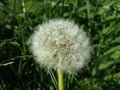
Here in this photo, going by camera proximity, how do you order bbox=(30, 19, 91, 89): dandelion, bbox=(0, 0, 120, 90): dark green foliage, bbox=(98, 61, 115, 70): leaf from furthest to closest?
bbox=(98, 61, 115, 70): leaf
bbox=(0, 0, 120, 90): dark green foliage
bbox=(30, 19, 91, 89): dandelion

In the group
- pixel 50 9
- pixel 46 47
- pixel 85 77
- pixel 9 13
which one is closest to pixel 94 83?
pixel 85 77

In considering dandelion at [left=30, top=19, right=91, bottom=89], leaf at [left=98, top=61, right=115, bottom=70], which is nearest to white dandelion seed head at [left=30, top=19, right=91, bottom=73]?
dandelion at [left=30, top=19, right=91, bottom=89]

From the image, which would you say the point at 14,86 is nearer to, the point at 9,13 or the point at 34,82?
the point at 34,82

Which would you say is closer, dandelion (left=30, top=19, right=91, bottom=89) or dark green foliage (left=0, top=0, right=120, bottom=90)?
dandelion (left=30, top=19, right=91, bottom=89)

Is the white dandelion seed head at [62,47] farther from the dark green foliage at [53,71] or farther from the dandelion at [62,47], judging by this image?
the dark green foliage at [53,71]

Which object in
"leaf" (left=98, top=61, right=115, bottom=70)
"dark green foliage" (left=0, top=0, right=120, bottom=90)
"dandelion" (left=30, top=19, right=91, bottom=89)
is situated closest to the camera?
"dandelion" (left=30, top=19, right=91, bottom=89)

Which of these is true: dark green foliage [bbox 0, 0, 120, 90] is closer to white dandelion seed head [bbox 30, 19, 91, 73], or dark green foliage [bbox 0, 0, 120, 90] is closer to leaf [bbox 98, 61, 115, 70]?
leaf [bbox 98, 61, 115, 70]

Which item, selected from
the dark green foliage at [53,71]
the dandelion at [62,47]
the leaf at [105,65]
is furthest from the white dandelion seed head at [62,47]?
the leaf at [105,65]

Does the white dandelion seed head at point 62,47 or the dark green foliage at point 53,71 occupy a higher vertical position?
the white dandelion seed head at point 62,47

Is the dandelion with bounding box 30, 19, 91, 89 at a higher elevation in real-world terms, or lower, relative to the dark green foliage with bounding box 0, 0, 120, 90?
higher
